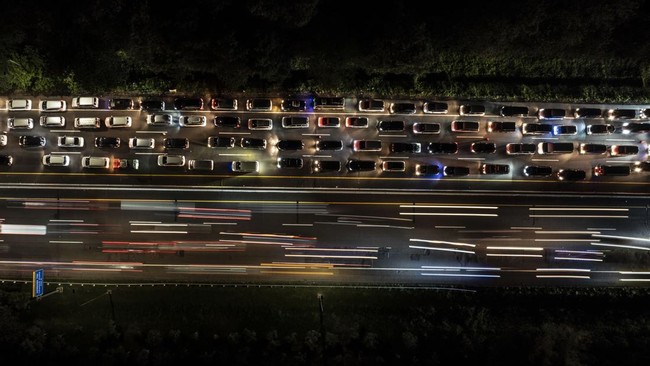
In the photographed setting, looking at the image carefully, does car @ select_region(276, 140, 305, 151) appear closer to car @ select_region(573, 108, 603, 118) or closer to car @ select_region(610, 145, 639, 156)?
car @ select_region(573, 108, 603, 118)

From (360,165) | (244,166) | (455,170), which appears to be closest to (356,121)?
(360,165)

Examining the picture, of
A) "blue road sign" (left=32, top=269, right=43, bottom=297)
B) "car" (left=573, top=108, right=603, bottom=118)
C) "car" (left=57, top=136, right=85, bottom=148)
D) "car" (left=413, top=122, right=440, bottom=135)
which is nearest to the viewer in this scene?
"blue road sign" (left=32, top=269, right=43, bottom=297)

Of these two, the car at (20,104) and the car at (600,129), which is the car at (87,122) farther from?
the car at (600,129)

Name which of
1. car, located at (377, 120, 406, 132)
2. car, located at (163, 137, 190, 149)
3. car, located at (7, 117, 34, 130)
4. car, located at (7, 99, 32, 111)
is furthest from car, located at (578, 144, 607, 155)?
car, located at (7, 99, 32, 111)

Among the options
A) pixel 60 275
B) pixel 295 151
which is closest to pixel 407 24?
pixel 295 151

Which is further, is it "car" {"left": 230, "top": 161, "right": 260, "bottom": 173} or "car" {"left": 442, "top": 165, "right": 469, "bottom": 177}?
"car" {"left": 442, "top": 165, "right": 469, "bottom": 177}

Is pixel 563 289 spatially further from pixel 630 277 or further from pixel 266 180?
pixel 266 180
